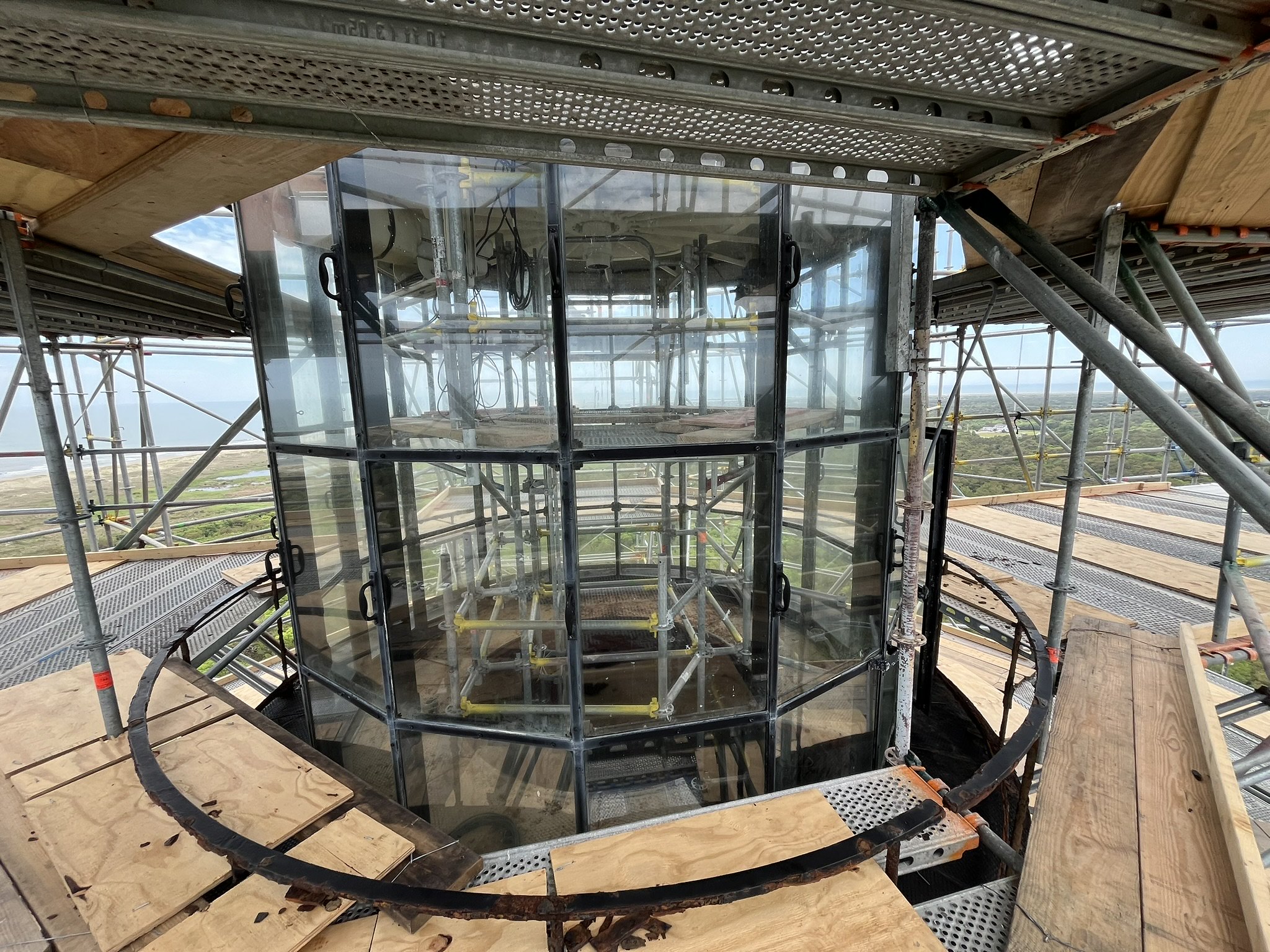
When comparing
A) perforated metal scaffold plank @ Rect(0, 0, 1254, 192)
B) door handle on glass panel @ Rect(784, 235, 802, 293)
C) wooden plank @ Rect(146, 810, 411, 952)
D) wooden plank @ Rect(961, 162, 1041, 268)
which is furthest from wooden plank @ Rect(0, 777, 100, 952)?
wooden plank @ Rect(961, 162, 1041, 268)

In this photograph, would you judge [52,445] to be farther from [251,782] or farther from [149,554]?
[149,554]

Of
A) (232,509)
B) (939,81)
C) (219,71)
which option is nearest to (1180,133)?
(939,81)

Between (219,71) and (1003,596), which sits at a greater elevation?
(219,71)

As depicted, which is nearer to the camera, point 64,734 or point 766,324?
point 64,734

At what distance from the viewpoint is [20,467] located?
68.4 ft

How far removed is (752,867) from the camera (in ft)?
6.04

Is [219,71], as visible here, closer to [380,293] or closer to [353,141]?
[353,141]

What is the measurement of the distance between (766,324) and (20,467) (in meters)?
31.2

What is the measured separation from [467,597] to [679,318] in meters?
2.55

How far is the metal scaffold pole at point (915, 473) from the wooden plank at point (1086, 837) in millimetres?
655

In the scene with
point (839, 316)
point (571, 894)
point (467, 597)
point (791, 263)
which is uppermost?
point (791, 263)

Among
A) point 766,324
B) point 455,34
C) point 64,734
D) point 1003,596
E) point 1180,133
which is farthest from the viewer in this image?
point 1003,596

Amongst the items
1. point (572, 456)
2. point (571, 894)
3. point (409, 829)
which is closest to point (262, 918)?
point (409, 829)

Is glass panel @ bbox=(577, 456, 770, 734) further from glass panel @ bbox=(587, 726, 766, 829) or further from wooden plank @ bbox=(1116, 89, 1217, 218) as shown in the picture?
wooden plank @ bbox=(1116, 89, 1217, 218)
